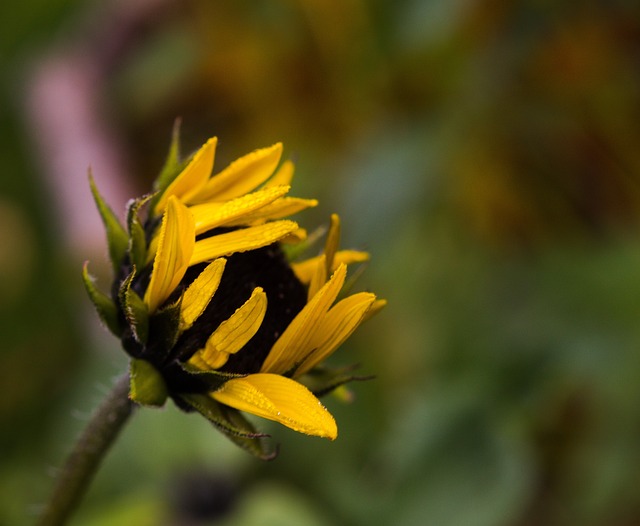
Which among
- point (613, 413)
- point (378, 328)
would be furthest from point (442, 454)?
point (378, 328)

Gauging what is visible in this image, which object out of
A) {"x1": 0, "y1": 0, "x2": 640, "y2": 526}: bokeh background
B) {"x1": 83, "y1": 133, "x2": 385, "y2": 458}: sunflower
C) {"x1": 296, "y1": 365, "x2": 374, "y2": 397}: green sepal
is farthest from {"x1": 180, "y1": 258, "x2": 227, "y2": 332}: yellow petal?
{"x1": 0, "y1": 0, "x2": 640, "y2": 526}: bokeh background

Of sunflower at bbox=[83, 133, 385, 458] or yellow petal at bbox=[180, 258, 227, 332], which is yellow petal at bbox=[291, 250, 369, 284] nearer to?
sunflower at bbox=[83, 133, 385, 458]

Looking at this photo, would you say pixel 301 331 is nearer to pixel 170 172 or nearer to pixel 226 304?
pixel 226 304

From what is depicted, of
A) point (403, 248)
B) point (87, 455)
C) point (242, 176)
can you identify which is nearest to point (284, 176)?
point (242, 176)

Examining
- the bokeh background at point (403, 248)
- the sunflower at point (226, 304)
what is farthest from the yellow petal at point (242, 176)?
the bokeh background at point (403, 248)

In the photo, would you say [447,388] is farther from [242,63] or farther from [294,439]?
[242,63]

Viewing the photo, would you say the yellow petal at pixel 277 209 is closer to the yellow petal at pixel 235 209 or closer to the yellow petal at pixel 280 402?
the yellow petal at pixel 235 209
